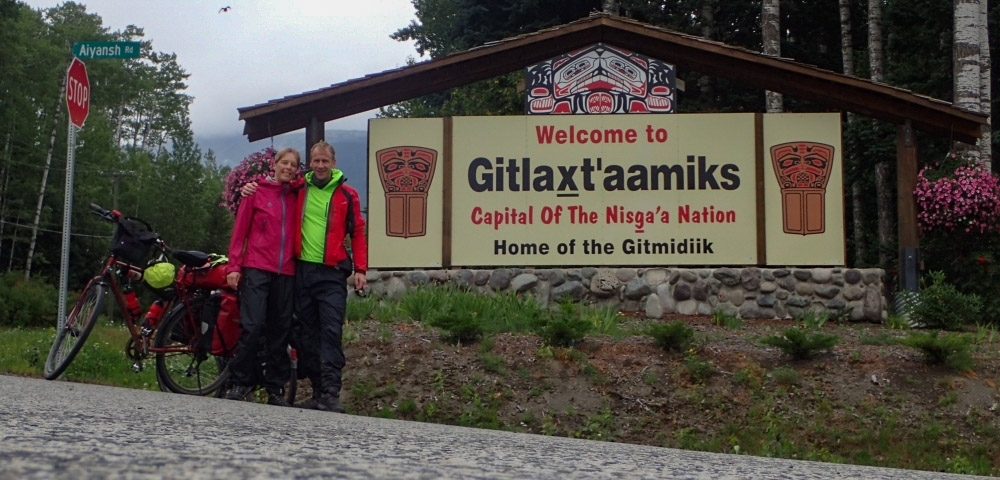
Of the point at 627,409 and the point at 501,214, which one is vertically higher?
the point at 501,214

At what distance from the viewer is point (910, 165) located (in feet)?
45.0

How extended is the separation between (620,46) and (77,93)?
699 centimetres

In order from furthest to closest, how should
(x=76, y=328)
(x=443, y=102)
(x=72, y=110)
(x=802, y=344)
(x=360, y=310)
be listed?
1. (x=443, y=102)
2. (x=360, y=310)
3. (x=72, y=110)
4. (x=802, y=344)
5. (x=76, y=328)

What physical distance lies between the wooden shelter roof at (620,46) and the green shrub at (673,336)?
5.66 meters

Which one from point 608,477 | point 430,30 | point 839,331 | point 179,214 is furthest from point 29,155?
point 608,477

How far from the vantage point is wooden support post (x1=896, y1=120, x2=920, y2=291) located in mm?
13586

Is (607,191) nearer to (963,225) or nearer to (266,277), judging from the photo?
(963,225)

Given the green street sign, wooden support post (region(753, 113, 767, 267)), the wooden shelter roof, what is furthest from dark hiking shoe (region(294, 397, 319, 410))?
wooden support post (region(753, 113, 767, 267))

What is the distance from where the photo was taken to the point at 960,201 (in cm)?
1352

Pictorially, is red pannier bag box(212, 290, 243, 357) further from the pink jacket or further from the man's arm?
the man's arm

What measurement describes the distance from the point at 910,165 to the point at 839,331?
3.24 meters

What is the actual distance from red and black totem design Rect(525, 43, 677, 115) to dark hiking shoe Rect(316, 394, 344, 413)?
24.6 feet

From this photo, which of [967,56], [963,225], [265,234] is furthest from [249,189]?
[967,56]

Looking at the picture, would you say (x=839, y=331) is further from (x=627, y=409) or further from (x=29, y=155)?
(x=29, y=155)
